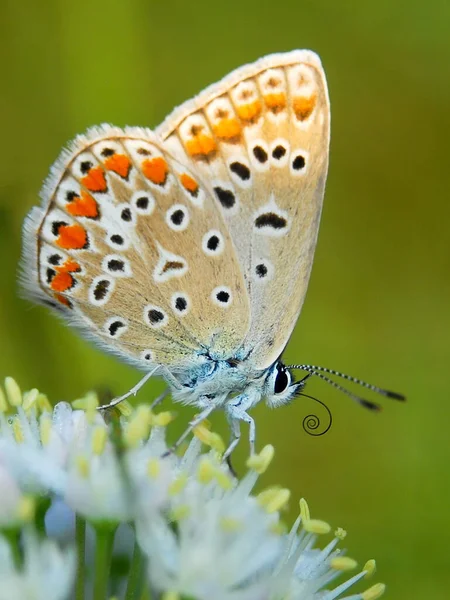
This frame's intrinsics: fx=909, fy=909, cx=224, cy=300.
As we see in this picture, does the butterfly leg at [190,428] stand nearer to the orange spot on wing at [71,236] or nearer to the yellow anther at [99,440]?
the yellow anther at [99,440]

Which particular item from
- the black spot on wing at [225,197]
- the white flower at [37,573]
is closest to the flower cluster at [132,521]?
the white flower at [37,573]

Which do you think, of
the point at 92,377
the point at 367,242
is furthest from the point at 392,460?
the point at 92,377

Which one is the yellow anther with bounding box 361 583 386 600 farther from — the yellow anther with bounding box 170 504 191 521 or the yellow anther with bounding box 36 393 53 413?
the yellow anther with bounding box 36 393 53 413

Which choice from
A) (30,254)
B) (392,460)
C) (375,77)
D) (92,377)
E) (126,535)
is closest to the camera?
(126,535)

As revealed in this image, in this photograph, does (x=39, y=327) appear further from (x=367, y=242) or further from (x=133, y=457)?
(x=367, y=242)

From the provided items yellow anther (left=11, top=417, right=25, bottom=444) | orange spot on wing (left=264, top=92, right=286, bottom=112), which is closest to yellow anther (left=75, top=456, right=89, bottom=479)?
yellow anther (left=11, top=417, right=25, bottom=444)

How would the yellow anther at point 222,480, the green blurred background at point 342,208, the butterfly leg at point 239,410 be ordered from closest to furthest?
the yellow anther at point 222,480, the butterfly leg at point 239,410, the green blurred background at point 342,208
